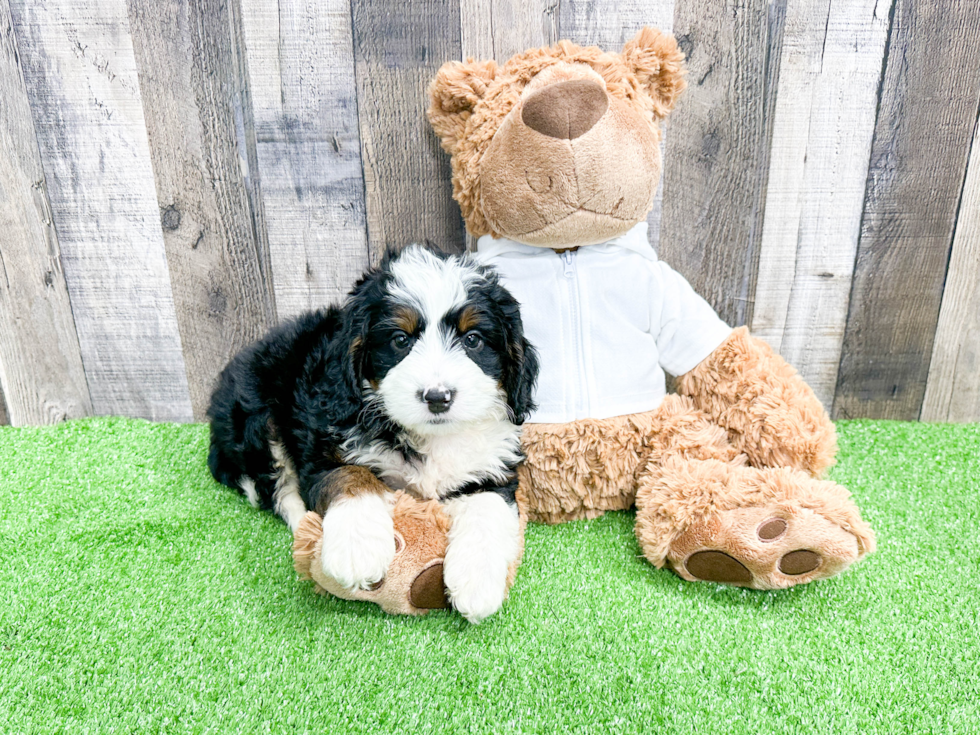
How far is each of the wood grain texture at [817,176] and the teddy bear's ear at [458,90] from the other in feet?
3.75

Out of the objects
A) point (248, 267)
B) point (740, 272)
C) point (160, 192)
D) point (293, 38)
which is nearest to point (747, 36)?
point (740, 272)

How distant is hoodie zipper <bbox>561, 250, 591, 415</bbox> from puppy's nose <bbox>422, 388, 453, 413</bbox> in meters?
0.61

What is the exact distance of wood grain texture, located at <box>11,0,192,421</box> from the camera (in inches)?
86.3

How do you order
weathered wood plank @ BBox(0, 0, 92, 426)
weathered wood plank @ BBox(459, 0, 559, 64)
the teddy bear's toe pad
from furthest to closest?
weathered wood plank @ BBox(0, 0, 92, 426) < weathered wood plank @ BBox(459, 0, 559, 64) < the teddy bear's toe pad

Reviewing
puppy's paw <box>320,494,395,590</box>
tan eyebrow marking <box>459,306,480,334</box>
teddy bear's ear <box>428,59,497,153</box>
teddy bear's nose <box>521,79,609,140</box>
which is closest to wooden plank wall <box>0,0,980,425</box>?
teddy bear's ear <box>428,59,497,153</box>

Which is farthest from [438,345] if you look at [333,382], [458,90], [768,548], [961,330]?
[961,330]

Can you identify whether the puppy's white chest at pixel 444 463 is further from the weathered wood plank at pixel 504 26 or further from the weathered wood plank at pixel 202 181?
the weathered wood plank at pixel 504 26

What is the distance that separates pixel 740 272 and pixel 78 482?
8.65 ft

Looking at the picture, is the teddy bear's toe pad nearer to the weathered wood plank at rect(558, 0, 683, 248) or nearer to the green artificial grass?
the green artificial grass

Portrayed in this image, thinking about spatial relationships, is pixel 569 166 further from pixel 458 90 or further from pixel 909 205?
pixel 909 205

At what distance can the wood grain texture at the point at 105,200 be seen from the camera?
2.19 m

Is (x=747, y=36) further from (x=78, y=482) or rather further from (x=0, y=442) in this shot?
(x=0, y=442)

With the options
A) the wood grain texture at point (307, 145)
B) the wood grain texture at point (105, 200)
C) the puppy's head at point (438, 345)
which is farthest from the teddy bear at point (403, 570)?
the wood grain texture at point (105, 200)

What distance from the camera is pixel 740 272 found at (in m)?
2.41
